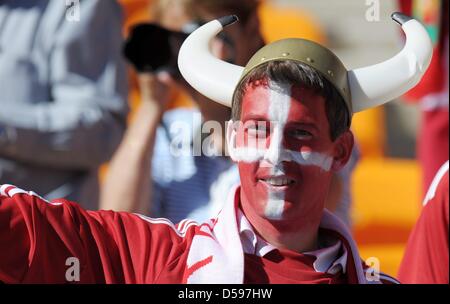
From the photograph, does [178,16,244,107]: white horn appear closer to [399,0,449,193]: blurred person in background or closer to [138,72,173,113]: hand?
[138,72,173,113]: hand

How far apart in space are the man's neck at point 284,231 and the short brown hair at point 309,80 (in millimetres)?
173

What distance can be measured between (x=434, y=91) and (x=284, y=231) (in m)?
2.18

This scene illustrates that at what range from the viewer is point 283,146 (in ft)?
7.16

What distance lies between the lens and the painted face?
7.18ft

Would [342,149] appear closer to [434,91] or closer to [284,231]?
[284,231]

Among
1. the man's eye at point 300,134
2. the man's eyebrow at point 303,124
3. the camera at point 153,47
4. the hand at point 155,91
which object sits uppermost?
the camera at point 153,47

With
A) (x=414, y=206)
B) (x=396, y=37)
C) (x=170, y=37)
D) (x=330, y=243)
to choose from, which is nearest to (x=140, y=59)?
(x=170, y=37)

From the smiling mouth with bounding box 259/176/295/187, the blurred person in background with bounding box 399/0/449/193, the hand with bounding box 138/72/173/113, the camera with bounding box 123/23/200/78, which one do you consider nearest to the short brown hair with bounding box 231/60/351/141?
the smiling mouth with bounding box 259/176/295/187

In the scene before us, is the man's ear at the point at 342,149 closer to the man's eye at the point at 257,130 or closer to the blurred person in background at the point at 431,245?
the man's eye at the point at 257,130

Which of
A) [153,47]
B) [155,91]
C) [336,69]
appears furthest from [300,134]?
[155,91]

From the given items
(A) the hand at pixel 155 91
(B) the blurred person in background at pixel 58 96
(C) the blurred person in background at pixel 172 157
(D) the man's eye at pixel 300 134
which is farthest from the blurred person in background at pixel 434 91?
(D) the man's eye at pixel 300 134

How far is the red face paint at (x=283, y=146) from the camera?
2189 millimetres

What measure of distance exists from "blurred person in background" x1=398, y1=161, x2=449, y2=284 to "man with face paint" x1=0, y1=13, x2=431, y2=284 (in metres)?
0.52
